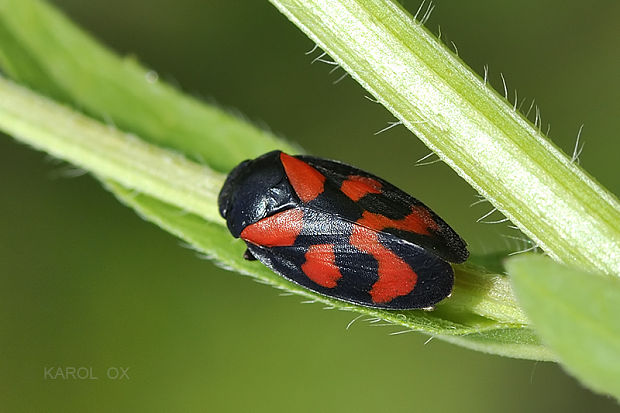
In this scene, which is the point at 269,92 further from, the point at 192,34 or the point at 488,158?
the point at 488,158

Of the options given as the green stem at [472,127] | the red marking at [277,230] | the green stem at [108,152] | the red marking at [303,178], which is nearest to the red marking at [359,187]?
the red marking at [303,178]

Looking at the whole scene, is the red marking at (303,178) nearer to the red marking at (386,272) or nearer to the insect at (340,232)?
the insect at (340,232)

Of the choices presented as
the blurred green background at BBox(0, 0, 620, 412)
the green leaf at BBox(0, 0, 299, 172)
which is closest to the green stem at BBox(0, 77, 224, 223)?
the green leaf at BBox(0, 0, 299, 172)

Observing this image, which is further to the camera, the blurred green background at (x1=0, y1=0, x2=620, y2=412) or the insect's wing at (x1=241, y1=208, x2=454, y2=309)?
the blurred green background at (x1=0, y1=0, x2=620, y2=412)

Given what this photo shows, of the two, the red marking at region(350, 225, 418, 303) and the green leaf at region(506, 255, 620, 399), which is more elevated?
the red marking at region(350, 225, 418, 303)

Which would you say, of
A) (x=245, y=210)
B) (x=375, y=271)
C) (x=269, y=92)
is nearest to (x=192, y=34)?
(x=269, y=92)

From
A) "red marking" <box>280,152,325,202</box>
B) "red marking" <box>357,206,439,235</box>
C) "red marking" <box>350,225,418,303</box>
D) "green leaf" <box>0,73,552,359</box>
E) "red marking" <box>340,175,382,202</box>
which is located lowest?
"red marking" <box>350,225,418,303</box>

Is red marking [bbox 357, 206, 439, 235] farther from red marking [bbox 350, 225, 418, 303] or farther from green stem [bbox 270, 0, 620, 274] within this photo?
green stem [bbox 270, 0, 620, 274]
